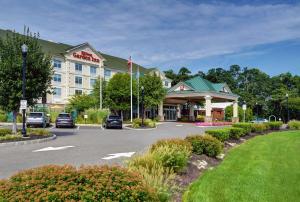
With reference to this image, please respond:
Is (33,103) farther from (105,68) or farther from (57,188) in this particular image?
(105,68)

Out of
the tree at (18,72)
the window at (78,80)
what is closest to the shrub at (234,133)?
the tree at (18,72)

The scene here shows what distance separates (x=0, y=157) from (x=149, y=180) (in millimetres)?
8933

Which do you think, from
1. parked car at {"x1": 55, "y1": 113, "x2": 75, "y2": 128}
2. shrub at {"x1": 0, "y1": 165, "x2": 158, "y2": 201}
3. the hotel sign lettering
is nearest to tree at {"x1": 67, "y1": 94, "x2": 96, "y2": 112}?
the hotel sign lettering

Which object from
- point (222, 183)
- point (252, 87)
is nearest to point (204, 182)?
point (222, 183)

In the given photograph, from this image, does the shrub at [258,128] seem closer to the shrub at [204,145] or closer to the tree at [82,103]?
the shrub at [204,145]

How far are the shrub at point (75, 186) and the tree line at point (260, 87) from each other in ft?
249

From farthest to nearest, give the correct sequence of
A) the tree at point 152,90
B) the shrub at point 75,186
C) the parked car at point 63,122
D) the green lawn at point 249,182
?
1. the tree at point 152,90
2. the parked car at point 63,122
3. the green lawn at point 249,182
4. the shrub at point 75,186

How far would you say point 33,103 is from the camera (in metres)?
23.3

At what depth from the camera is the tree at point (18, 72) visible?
72.1 ft

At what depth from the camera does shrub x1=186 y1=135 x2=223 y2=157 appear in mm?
13438

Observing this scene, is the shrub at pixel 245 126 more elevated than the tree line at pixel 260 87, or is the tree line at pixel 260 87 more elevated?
the tree line at pixel 260 87

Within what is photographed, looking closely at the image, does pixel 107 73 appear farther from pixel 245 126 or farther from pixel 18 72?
pixel 18 72

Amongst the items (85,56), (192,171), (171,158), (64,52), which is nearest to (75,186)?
(171,158)

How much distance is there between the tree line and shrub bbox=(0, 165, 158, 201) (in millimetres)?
75925
